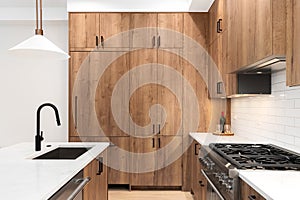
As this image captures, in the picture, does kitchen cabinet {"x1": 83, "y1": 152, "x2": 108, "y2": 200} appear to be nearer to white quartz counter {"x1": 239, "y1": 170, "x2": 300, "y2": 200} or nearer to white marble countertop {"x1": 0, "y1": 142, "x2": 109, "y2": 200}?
white marble countertop {"x1": 0, "y1": 142, "x2": 109, "y2": 200}

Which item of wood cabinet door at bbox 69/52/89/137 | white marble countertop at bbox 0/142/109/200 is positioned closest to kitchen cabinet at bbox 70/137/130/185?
wood cabinet door at bbox 69/52/89/137

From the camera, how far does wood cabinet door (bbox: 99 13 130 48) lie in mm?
5352

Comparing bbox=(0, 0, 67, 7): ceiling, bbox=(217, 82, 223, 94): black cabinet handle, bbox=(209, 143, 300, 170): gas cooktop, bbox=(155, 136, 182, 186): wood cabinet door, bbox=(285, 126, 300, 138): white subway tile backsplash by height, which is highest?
bbox=(0, 0, 67, 7): ceiling

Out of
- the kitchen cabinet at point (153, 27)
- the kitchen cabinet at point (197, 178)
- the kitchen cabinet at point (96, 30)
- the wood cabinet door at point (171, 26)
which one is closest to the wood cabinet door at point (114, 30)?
the kitchen cabinet at point (96, 30)

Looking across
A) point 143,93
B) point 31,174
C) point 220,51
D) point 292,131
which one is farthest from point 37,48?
point 143,93

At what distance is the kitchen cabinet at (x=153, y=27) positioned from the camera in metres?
5.35

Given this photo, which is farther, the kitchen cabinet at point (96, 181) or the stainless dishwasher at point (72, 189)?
the kitchen cabinet at point (96, 181)

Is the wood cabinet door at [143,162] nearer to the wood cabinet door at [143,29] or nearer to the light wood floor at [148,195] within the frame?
the light wood floor at [148,195]

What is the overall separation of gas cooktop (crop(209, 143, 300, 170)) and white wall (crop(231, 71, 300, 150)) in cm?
12

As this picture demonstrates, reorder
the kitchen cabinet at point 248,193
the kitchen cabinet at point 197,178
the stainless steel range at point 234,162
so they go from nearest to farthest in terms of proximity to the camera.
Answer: the kitchen cabinet at point 248,193, the stainless steel range at point 234,162, the kitchen cabinet at point 197,178

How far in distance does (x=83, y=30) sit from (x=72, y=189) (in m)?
3.53

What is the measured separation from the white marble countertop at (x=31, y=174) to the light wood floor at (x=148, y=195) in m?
2.09

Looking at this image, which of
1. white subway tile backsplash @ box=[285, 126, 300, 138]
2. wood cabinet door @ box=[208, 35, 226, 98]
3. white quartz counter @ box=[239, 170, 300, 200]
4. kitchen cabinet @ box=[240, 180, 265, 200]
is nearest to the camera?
white quartz counter @ box=[239, 170, 300, 200]

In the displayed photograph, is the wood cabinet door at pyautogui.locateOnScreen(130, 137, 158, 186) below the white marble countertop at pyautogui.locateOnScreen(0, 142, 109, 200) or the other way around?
below
